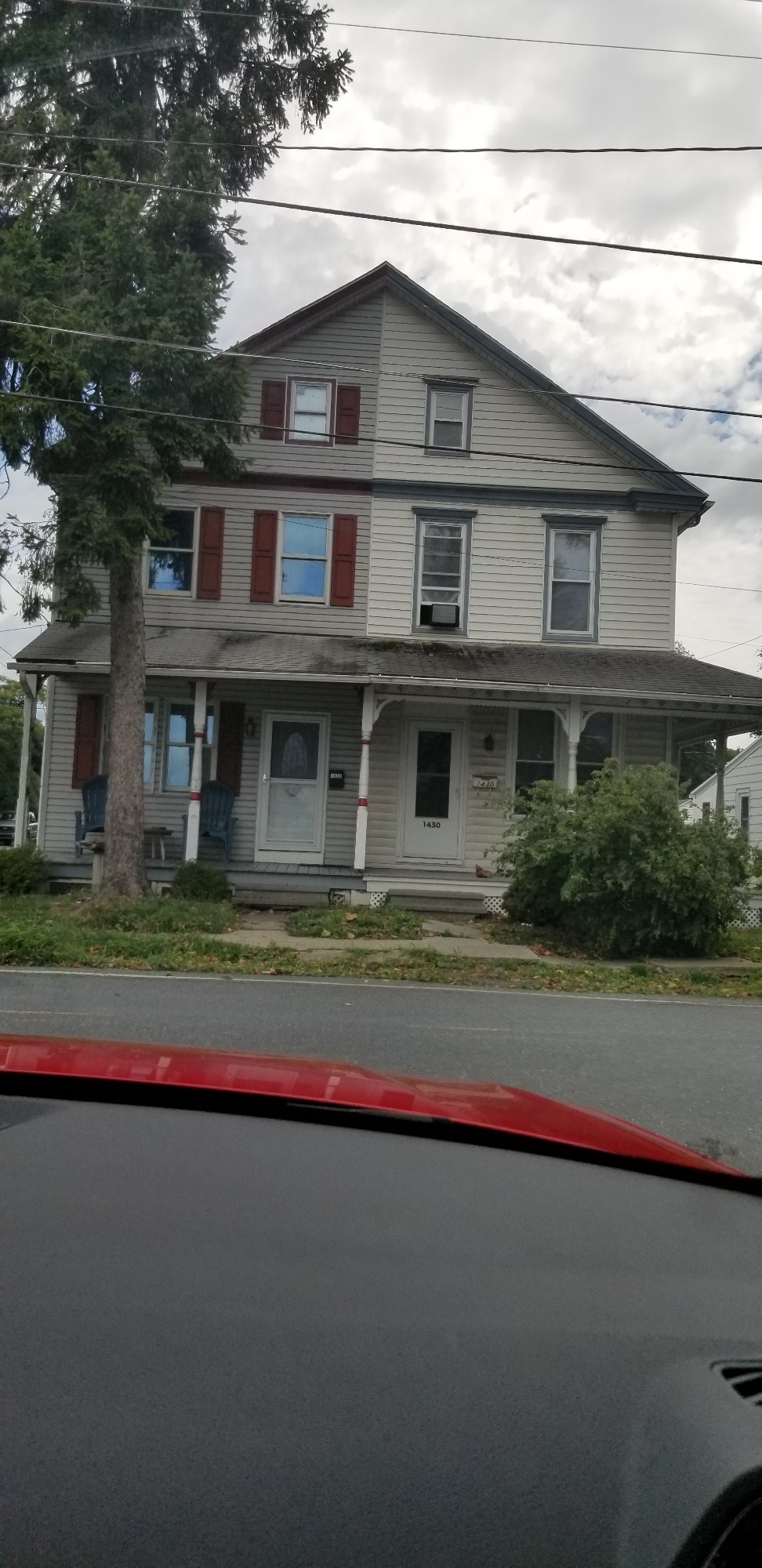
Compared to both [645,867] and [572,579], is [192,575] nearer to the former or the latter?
[572,579]

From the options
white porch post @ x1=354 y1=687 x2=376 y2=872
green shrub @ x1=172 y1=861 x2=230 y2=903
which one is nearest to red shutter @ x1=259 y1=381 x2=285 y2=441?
white porch post @ x1=354 y1=687 x2=376 y2=872

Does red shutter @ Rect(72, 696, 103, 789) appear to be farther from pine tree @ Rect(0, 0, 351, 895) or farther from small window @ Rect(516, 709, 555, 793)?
small window @ Rect(516, 709, 555, 793)

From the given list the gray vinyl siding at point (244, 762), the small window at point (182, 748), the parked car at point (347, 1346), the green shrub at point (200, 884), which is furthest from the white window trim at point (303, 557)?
the parked car at point (347, 1346)

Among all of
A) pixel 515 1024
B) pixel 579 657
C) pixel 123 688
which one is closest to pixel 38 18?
pixel 123 688

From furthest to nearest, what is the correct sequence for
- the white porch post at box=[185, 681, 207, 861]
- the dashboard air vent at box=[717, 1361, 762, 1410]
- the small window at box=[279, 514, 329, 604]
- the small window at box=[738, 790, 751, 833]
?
the small window at box=[738, 790, 751, 833] → the small window at box=[279, 514, 329, 604] → the white porch post at box=[185, 681, 207, 861] → the dashboard air vent at box=[717, 1361, 762, 1410]

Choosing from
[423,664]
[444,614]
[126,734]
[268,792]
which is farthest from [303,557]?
[126,734]

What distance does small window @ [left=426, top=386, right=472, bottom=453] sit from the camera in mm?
20969

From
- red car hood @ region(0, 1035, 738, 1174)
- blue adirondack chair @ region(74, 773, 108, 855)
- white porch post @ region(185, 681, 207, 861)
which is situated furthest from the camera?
blue adirondack chair @ region(74, 773, 108, 855)

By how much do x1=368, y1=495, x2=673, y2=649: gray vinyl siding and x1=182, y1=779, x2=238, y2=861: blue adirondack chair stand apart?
368 cm

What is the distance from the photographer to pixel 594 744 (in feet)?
67.5

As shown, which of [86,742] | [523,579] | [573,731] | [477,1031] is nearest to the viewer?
[477,1031]

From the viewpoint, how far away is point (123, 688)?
17.1 m

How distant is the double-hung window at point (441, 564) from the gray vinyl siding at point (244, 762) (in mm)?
2157

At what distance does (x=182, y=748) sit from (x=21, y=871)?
3.59m
